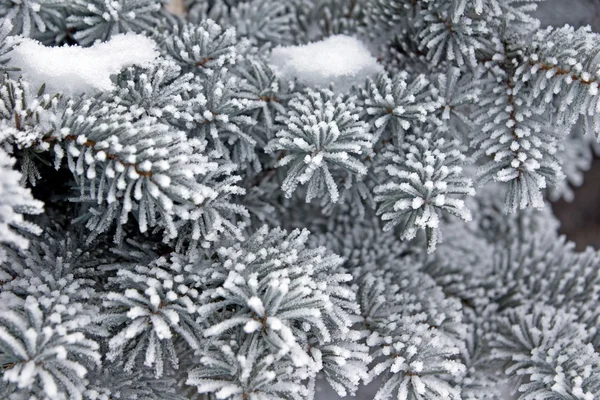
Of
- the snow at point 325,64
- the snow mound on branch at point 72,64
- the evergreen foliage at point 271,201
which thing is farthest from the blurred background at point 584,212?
the snow mound on branch at point 72,64

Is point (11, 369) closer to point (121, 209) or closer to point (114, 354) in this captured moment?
→ point (114, 354)

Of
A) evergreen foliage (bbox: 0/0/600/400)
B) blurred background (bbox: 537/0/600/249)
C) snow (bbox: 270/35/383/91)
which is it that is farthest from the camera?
blurred background (bbox: 537/0/600/249)

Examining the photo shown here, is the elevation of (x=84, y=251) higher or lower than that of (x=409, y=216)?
lower

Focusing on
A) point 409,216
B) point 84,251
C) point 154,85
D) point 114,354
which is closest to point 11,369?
point 114,354

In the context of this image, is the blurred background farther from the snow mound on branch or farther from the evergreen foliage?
the snow mound on branch

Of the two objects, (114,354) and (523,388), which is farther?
(523,388)

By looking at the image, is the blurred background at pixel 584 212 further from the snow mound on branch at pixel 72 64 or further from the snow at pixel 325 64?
the snow mound on branch at pixel 72 64

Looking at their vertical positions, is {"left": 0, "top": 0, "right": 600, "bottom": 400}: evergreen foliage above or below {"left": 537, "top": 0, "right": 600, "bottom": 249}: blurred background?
above

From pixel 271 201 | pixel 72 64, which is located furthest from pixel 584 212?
pixel 72 64

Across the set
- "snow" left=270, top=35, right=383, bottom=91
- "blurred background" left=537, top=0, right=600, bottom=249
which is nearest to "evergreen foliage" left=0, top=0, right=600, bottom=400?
"snow" left=270, top=35, right=383, bottom=91
